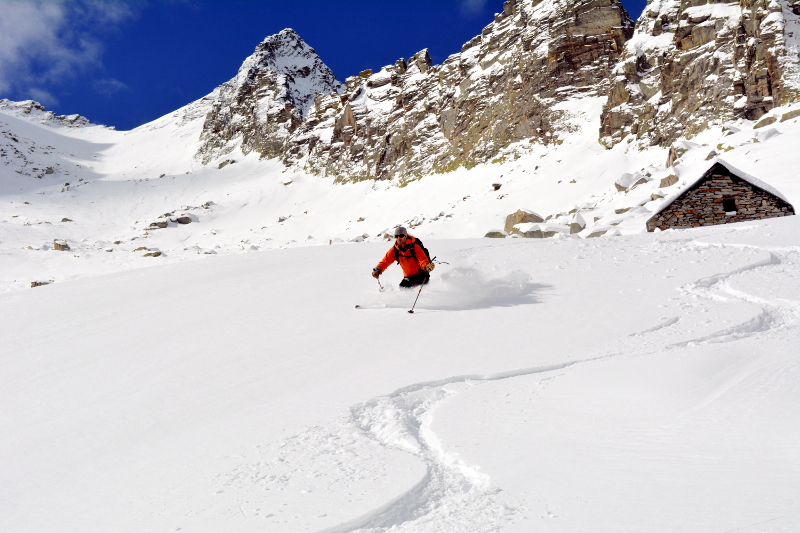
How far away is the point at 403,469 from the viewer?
3135 mm

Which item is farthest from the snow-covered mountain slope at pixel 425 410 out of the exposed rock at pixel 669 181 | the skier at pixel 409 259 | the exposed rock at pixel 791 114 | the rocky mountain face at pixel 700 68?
the rocky mountain face at pixel 700 68

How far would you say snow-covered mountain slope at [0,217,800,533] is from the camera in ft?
8.88

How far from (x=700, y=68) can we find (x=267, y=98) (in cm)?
7321

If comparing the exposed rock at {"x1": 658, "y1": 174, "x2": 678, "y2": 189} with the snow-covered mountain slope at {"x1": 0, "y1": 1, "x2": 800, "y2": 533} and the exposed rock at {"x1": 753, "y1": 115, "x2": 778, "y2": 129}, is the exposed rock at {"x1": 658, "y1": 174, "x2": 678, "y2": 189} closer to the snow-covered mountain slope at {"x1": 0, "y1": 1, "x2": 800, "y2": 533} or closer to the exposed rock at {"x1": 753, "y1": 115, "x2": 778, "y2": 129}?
the exposed rock at {"x1": 753, "y1": 115, "x2": 778, "y2": 129}

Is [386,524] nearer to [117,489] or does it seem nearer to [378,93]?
[117,489]

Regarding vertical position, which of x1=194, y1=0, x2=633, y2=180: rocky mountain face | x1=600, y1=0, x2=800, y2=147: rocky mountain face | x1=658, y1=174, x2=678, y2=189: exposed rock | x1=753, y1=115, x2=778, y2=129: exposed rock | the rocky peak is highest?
the rocky peak

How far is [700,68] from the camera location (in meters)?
36.5

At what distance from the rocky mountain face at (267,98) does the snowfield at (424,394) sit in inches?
3041

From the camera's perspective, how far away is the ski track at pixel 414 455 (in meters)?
2.62

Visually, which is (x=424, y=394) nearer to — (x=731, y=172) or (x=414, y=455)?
(x=414, y=455)

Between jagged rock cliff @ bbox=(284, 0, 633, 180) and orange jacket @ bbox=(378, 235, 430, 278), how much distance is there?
41717 millimetres

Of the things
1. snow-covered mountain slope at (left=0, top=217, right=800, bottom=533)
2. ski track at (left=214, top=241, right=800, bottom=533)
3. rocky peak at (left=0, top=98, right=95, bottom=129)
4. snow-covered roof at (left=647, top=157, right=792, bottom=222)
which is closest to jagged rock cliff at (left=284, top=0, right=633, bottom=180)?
snow-covered roof at (left=647, top=157, right=792, bottom=222)

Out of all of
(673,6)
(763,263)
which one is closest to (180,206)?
(673,6)

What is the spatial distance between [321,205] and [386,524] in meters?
59.5
